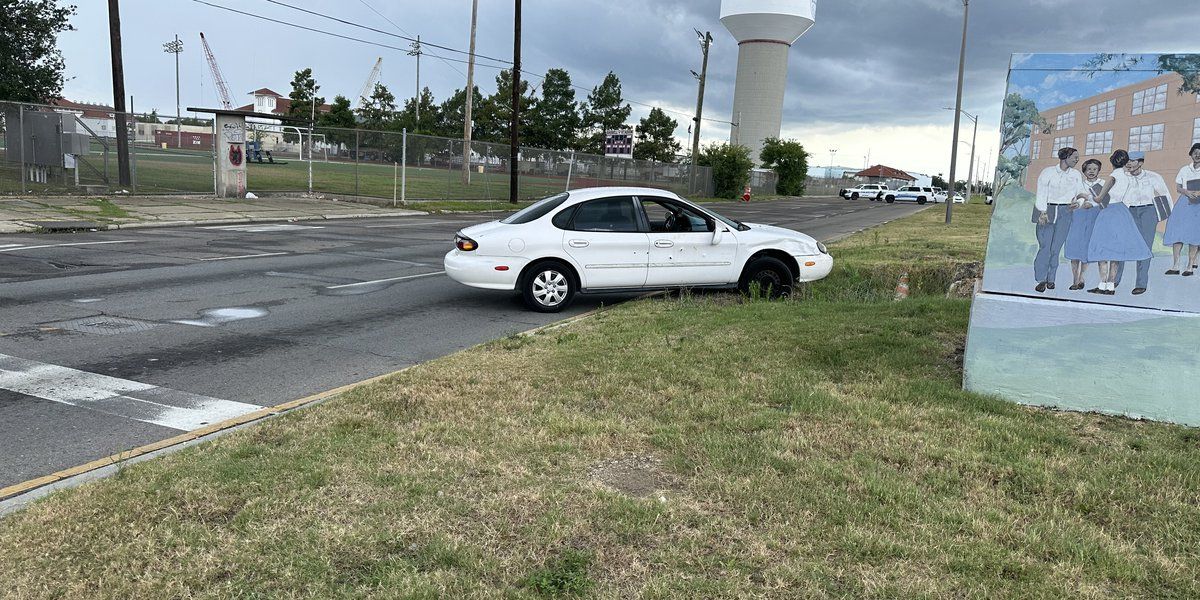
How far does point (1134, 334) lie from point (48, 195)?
2510cm

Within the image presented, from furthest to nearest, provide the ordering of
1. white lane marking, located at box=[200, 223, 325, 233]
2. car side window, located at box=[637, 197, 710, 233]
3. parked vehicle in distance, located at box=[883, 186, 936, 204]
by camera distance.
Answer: parked vehicle in distance, located at box=[883, 186, 936, 204], white lane marking, located at box=[200, 223, 325, 233], car side window, located at box=[637, 197, 710, 233]

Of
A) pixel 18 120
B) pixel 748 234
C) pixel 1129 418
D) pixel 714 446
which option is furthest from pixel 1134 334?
pixel 18 120

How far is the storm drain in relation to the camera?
24.5ft

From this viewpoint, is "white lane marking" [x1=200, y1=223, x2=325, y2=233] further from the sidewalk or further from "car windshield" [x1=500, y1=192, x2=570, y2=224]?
"car windshield" [x1=500, y1=192, x2=570, y2=224]

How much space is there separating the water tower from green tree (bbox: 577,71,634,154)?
46.8 ft

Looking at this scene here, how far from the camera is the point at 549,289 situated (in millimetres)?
9391

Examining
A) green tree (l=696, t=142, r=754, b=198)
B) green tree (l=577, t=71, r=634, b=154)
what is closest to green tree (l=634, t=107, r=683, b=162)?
green tree (l=577, t=71, r=634, b=154)

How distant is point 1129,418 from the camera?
4.94 meters

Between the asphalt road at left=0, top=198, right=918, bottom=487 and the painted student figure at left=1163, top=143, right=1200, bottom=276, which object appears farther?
the asphalt road at left=0, top=198, right=918, bottom=487

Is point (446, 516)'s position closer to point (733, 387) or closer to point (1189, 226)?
point (733, 387)

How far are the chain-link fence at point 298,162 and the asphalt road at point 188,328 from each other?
8750 mm

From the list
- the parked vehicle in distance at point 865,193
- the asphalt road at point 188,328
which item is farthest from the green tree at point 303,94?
the asphalt road at point 188,328

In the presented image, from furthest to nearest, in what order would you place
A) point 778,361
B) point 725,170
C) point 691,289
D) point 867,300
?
point 725,170 < point 691,289 < point 867,300 < point 778,361

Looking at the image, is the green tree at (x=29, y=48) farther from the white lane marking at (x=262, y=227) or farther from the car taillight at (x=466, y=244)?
the car taillight at (x=466, y=244)
